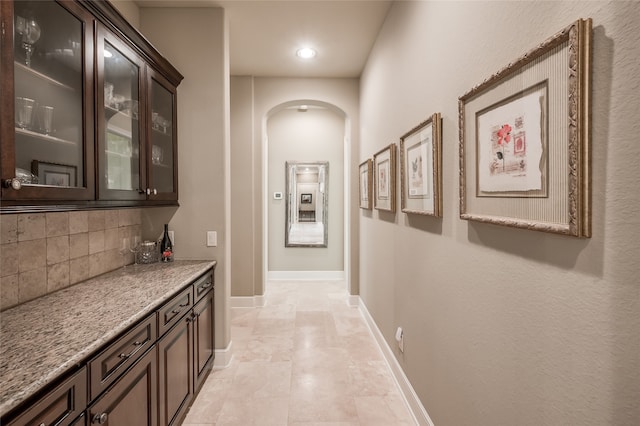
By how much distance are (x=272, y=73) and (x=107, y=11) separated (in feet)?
8.42

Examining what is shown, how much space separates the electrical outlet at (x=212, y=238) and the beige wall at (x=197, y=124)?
0.10ft

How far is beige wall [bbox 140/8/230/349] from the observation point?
268 cm

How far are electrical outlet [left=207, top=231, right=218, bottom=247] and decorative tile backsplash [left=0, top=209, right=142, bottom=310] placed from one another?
1.98ft

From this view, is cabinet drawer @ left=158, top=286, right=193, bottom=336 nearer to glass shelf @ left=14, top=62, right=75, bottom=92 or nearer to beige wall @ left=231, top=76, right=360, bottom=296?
glass shelf @ left=14, top=62, right=75, bottom=92

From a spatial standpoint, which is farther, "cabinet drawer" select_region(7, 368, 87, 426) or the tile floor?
the tile floor

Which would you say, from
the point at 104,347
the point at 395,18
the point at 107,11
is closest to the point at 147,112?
the point at 107,11

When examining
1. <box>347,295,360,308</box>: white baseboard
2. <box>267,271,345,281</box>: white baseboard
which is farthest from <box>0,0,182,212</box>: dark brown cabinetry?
<box>267,271,345,281</box>: white baseboard

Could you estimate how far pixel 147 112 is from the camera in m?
2.15

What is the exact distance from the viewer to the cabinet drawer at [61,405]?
0.87m

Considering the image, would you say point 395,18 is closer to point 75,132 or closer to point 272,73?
point 272,73

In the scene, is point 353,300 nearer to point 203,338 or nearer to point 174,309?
point 203,338

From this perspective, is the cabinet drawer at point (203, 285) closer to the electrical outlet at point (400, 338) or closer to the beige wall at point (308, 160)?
the electrical outlet at point (400, 338)

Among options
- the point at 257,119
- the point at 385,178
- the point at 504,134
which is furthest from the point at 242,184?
the point at 504,134

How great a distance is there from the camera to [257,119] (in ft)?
13.9
